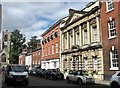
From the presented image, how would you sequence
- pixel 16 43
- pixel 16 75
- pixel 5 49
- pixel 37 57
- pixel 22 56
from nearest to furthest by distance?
pixel 16 75, pixel 37 57, pixel 22 56, pixel 16 43, pixel 5 49

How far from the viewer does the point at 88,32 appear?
34.6m

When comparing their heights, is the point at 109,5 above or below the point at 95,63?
above

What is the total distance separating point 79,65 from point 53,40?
15529 millimetres

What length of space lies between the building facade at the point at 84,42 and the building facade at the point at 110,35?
51.5 inches

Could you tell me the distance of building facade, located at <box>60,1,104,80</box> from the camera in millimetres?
31703

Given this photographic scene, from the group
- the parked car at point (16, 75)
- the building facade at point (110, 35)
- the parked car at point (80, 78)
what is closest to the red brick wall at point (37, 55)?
the building facade at point (110, 35)

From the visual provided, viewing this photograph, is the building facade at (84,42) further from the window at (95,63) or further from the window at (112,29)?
the window at (112,29)

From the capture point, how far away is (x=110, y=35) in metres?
28.9

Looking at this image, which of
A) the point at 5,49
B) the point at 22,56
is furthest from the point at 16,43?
the point at 5,49

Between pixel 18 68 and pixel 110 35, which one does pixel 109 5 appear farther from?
pixel 18 68

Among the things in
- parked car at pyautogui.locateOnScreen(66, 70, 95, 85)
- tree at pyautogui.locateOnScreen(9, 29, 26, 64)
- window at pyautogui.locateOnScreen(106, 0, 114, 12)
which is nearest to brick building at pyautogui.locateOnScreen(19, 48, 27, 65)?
tree at pyautogui.locateOnScreen(9, 29, 26, 64)

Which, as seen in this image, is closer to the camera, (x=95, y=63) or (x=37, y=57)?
(x=95, y=63)

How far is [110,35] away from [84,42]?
7.68 m

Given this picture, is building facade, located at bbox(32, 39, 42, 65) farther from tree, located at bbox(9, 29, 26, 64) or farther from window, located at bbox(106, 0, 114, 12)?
window, located at bbox(106, 0, 114, 12)
